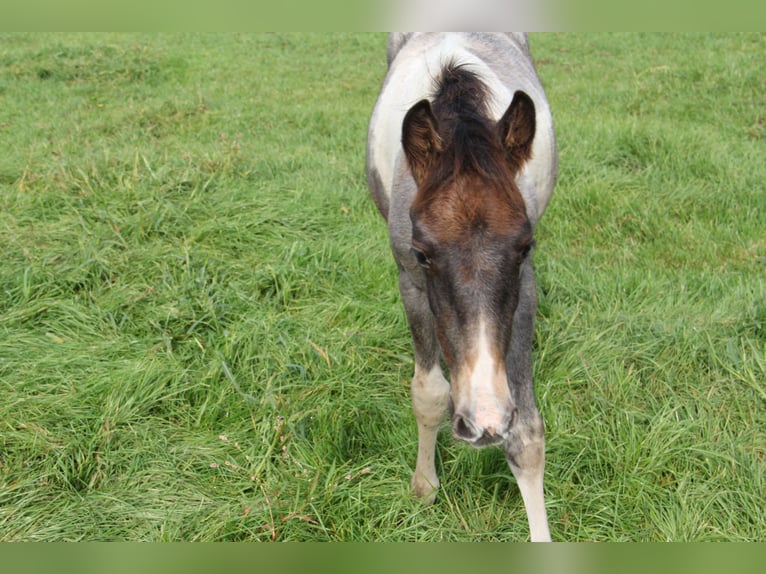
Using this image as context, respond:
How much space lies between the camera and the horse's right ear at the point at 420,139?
198 centimetres

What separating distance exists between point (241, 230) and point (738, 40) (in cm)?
771

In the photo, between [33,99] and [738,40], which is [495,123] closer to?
[33,99]

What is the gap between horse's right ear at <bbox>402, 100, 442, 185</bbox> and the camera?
6.48 feet

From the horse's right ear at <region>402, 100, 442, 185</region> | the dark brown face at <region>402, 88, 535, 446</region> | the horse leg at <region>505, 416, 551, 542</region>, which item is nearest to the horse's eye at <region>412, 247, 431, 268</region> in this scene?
the dark brown face at <region>402, 88, 535, 446</region>

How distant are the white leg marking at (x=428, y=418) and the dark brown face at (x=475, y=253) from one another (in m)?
0.66

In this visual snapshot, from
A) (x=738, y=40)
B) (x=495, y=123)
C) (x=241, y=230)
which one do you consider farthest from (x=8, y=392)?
(x=738, y=40)

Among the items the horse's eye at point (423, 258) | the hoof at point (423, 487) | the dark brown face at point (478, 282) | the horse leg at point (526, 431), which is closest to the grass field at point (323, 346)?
the hoof at point (423, 487)

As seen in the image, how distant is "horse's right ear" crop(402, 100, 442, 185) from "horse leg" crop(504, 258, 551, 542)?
57 cm

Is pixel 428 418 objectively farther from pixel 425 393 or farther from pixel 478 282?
pixel 478 282

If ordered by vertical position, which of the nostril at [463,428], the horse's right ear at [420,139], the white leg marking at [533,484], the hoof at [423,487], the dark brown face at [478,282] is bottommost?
the hoof at [423,487]

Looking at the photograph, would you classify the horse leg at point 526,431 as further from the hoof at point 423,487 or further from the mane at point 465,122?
the mane at point 465,122

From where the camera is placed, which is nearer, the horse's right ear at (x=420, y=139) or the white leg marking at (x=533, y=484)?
the horse's right ear at (x=420, y=139)

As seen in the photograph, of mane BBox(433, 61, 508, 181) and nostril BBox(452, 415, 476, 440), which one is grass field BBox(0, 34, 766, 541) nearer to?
nostril BBox(452, 415, 476, 440)

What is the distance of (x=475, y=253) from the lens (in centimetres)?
179
